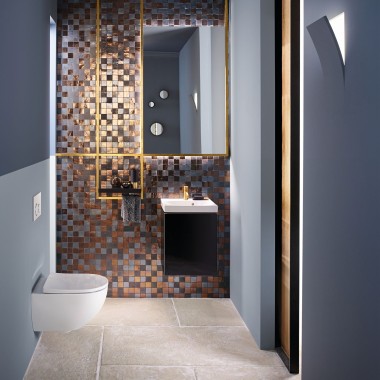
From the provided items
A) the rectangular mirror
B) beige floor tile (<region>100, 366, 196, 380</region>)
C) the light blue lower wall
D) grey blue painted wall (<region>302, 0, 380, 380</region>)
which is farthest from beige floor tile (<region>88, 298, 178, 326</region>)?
grey blue painted wall (<region>302, 0, 380, 380</region>)

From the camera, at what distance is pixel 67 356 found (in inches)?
147

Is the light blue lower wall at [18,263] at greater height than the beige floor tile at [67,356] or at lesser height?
greater

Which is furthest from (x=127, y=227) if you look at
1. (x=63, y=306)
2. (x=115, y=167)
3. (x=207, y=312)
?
(x=63, y=306)

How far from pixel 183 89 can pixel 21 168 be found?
1937 mm

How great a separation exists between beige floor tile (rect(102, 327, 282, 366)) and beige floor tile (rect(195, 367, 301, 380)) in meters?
0.08

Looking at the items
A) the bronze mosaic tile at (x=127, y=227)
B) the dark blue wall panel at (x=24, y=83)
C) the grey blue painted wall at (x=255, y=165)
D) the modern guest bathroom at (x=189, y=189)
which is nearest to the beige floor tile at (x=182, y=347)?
the modern guest bathroom at (x=189, y=189)

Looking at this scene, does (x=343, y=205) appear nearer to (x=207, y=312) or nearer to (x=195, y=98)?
(x=207, y=312)

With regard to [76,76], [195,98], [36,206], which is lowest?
[36,206]

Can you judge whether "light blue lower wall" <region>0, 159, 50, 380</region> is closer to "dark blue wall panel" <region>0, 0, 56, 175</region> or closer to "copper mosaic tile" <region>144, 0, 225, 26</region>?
Result: "dark blue wall panel" <region>0, 0, 56, 175</region>

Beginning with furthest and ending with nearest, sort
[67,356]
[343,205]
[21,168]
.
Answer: [67,356] < [21,168] < [343,205]

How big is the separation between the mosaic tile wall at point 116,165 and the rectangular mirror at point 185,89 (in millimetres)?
75

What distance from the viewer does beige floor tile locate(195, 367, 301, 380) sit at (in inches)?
134

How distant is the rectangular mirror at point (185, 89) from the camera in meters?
4.96

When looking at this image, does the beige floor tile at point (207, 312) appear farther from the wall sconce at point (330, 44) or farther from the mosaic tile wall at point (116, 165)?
the wall sconce at point (330, 44)
